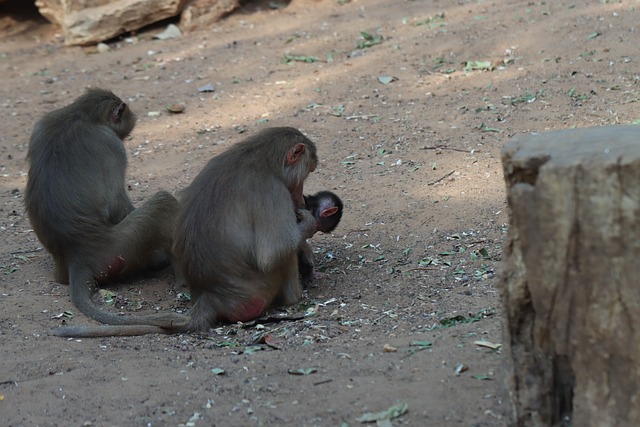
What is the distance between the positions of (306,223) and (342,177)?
191cm

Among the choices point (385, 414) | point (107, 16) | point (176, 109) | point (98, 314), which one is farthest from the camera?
point (107, 16)

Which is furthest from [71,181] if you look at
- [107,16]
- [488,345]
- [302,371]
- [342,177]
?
[107,16]

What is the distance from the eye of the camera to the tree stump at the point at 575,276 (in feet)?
8.95

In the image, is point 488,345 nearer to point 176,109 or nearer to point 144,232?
point 144,232

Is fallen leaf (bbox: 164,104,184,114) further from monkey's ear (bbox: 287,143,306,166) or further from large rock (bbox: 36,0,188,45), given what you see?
monkey's ear (bbox: 287,143,306,166)

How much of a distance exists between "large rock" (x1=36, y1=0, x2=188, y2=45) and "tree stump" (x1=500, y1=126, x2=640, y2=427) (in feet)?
30.5

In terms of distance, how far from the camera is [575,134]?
120 inches

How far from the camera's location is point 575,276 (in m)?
2.82

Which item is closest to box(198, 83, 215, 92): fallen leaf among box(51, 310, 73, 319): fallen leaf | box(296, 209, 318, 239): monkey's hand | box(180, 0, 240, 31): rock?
box(180, 0, 240, 31): rock

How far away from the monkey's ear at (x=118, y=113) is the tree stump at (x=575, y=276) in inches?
164

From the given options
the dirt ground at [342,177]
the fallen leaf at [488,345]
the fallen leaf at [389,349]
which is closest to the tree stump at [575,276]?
the dirt ground at [342,177]

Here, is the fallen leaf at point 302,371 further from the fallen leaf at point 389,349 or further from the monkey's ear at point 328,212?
the monkey's ear at point 328,212

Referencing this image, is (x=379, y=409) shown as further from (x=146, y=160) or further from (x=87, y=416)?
(x=146, y=160)

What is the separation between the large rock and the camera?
1153cm
